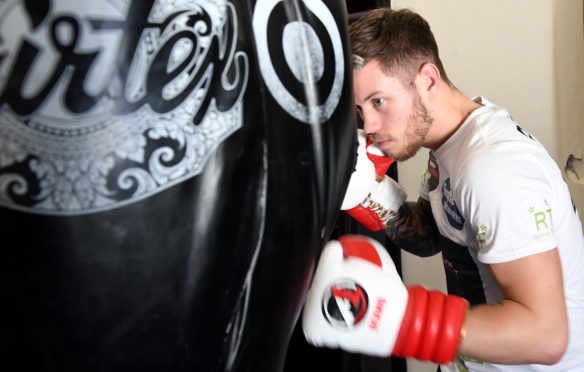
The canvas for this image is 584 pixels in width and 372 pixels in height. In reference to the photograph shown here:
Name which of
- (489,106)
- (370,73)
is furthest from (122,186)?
(489,106)

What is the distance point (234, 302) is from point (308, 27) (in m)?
0.30

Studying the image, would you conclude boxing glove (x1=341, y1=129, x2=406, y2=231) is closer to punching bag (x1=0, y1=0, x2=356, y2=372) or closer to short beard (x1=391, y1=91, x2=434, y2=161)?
short beard (x1=391, y1=91, x2=434, y2=161)

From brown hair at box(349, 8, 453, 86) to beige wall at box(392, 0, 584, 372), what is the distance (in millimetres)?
674

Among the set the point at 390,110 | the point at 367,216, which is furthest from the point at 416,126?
the point at 367,216

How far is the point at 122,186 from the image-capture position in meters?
0.42

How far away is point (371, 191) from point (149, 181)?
85cm

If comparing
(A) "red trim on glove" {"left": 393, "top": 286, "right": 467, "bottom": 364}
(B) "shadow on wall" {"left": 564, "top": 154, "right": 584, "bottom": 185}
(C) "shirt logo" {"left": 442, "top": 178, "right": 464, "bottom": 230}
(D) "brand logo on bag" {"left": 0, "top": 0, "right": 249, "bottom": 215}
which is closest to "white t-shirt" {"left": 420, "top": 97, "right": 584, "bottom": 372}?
(C) "shirt logo" {"left": 442, "top": 178, "right": 464, "bottom": 230}

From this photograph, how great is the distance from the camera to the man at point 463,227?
72 centimetres

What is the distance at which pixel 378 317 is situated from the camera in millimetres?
700

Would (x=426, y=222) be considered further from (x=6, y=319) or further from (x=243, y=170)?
(x=6, y=319)

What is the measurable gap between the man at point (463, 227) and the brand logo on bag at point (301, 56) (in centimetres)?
28

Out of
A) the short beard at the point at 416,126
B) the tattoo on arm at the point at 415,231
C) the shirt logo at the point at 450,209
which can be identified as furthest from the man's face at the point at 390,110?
the tattoo on arm at the point at 415,231

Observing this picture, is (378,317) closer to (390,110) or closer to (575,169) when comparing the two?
(390,110)

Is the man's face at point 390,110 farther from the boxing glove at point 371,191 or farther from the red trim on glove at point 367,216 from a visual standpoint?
the red trim on glove at point 367,216
